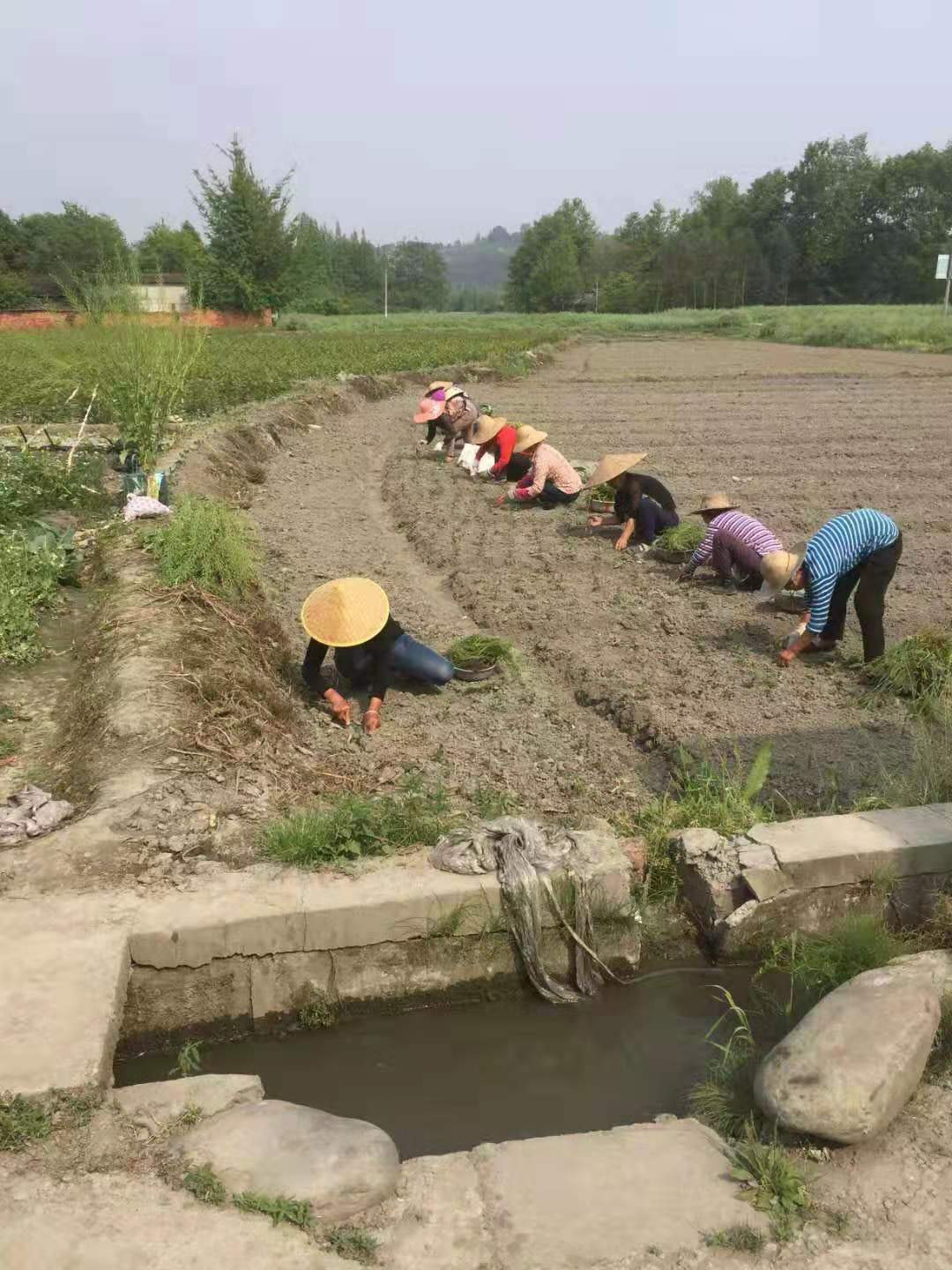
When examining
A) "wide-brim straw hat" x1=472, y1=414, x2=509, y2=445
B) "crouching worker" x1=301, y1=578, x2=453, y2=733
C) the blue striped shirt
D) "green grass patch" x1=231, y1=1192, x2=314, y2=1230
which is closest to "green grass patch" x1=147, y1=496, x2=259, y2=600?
"crouching worker" x1=301, y1=578, x2=453, y2=733

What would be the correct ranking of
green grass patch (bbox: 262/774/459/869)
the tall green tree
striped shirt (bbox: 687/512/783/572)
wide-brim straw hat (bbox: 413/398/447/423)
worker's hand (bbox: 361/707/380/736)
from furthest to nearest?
1. the tall green tree
2. wide-brim straw hat (bbox: 413/398/447/423)
3. striped shirt (bbox: 687/512/783/572)
4. worker's hand (bbox: 361/707/380/736)
5. green grass patch (bbox: 262/774/459/869)

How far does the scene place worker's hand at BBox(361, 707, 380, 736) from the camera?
5133mm

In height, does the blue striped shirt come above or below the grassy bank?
below

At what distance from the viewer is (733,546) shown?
23.2ft

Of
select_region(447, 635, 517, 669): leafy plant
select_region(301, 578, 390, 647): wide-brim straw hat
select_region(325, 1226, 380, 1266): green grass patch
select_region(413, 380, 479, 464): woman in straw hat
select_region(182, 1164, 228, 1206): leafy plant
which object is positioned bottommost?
select_region(325, 1226, 380, 1266): green grass patch

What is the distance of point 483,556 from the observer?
848 cm

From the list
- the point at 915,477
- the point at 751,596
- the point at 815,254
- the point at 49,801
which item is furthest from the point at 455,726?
the point at 815,254

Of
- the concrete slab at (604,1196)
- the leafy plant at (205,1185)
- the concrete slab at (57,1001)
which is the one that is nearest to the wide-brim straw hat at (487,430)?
the concrete slab at (57,1001)

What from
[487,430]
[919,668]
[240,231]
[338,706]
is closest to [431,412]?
[487,430]

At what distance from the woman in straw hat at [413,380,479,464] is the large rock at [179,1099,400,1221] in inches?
387

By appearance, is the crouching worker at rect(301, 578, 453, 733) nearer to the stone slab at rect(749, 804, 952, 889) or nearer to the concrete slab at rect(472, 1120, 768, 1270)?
the stone slab at rect(749, 804, 952, 889)

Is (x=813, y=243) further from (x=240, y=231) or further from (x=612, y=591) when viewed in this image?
(x=612, y=591)

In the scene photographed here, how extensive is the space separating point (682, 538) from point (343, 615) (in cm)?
385

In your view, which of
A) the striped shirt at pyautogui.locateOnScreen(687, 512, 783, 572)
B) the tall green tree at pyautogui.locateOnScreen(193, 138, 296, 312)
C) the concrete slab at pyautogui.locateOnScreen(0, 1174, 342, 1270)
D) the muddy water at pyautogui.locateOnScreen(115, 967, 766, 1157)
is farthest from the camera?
the tall green tree at pyautogui.locateOnScreen(193, 138, 296, 312)
